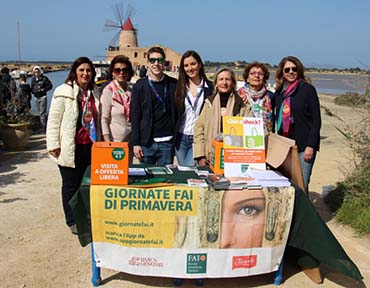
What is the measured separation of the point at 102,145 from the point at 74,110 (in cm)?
123

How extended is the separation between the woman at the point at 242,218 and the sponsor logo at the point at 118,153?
83 centimetres

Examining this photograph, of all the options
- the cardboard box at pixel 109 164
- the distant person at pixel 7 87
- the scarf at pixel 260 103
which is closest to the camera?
the cardboard box at pixel 109 164

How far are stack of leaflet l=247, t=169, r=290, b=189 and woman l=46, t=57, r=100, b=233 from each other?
68.2 inches

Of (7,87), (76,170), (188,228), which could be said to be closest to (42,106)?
(7,87)

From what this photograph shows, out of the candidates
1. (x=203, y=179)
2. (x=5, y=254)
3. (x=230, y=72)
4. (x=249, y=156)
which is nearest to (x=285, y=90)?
(x=230, y=72)

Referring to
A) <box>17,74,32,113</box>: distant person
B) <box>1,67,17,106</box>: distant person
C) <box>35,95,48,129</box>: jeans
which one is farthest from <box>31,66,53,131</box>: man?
<box>1,67,17,106</box>: distant person

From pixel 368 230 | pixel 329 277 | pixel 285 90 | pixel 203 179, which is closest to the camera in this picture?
pixel 203 179

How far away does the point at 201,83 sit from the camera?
→ 168 inches

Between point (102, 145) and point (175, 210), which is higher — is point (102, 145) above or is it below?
above

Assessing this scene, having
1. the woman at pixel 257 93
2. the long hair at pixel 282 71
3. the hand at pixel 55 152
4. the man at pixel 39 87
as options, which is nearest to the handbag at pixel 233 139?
the woman at pixel 257 93

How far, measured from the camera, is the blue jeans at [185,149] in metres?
4.25

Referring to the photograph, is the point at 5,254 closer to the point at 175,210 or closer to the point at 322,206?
the point at 175,210

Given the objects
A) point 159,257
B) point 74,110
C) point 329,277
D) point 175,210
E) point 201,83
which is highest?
point 201,83

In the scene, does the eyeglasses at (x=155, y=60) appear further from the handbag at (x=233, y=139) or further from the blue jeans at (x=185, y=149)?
the handbag at (x=233, y=139)
